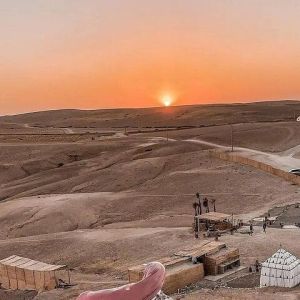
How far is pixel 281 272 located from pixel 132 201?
82.3ft

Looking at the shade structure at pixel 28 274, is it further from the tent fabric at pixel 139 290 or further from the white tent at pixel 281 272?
the tent fabric at pixel 139 290

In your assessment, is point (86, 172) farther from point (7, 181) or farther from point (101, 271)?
point (101, 271)

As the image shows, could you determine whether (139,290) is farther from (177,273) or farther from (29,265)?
(29,265)

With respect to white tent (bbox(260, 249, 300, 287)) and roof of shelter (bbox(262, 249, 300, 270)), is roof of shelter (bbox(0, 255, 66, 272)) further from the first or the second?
roof of shelter (bbox(262, 249, 300, 270))

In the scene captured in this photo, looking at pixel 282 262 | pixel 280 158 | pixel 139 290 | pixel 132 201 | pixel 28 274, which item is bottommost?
pixel 28 274

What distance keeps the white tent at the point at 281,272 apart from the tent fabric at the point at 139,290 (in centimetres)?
1472

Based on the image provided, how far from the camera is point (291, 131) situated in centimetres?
8275

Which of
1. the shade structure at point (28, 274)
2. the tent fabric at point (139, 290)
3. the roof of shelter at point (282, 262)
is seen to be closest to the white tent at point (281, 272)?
the roof of shelter at point (282, 262)

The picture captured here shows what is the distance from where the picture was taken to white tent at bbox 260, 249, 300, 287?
20406 mm

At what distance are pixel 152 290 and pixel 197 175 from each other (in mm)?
44974

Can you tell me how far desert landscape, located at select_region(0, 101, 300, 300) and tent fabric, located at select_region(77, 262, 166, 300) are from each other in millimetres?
12794

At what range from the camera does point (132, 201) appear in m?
44.8

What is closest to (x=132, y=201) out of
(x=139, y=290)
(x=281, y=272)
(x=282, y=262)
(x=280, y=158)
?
(x=280, y=158)

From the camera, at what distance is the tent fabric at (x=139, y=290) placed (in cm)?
631
